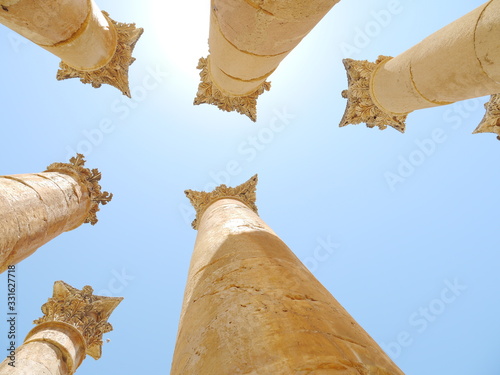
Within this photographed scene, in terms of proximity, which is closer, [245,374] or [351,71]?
→ [245,374]

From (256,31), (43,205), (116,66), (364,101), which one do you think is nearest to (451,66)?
(364,101)

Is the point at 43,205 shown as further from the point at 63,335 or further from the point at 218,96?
the point at 218,96

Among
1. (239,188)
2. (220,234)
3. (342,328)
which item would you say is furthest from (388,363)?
(239,188)

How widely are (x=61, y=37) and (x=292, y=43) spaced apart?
6264 millimetres

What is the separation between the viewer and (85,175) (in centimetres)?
1167

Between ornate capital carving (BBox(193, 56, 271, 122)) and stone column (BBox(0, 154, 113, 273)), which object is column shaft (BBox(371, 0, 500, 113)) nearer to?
ornate capital carving (BBox(193, 56, 271, 122))

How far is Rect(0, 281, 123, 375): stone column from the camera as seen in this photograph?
8.97 m

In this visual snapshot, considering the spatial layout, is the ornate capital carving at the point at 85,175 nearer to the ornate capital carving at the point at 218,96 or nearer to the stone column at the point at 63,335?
the stone column at the point at 63,335

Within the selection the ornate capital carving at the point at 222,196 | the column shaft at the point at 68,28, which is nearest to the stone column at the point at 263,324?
the ornate capital carving at the point at 222,196

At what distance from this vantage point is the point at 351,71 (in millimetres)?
11734

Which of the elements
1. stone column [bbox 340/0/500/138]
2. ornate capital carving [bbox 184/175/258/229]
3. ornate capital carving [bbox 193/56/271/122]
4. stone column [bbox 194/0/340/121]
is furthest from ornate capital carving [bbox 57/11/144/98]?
stone column [bbox 340/0/500/138]

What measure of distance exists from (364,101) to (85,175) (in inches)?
383

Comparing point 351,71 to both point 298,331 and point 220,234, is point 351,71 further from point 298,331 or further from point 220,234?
point 298,331

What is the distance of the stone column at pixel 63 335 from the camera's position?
8.97m
